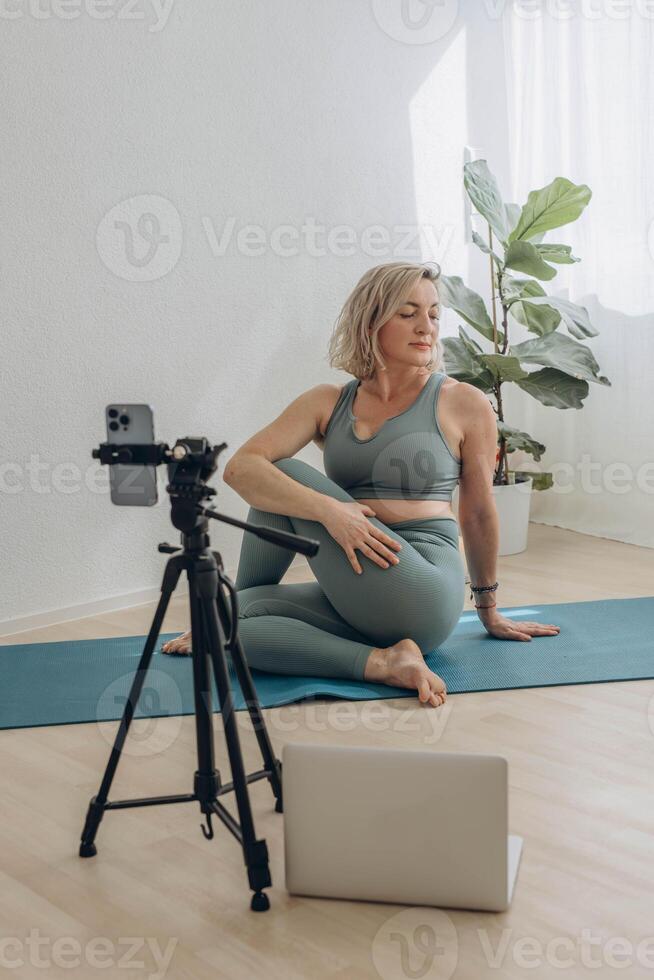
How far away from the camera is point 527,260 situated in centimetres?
352

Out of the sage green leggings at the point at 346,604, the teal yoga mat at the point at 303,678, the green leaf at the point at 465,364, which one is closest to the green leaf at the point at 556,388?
the green leaf at the point at 465,364

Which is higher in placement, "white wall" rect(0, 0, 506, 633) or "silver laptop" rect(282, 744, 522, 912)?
"white wall" rect(0, 0, 506, 633)

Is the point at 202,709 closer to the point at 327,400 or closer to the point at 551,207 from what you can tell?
the point at 327,400

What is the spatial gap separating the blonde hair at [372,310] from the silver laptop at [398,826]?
4.13 ft

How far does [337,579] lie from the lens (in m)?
2.36

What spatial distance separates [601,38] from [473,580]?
2.13 meters

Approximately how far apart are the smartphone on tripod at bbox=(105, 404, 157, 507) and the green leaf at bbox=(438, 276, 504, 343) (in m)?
2.31

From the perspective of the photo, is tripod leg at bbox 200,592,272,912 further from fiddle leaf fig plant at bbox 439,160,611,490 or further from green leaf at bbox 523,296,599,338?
green leaf at bbox 523,296,599,338

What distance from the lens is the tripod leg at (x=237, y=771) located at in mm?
1438

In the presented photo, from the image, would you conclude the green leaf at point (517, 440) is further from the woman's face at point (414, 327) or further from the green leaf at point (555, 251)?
the woman's face at point (414, 327)

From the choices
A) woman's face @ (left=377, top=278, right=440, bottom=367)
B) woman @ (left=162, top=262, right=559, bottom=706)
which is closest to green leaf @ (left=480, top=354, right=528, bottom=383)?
woman @ (left=162, top=262, right=559, bottom=706)

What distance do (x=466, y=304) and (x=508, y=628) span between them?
1.42m

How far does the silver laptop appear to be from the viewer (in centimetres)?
140

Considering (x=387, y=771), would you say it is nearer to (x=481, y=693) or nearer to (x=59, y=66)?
(x=481, y=693)
